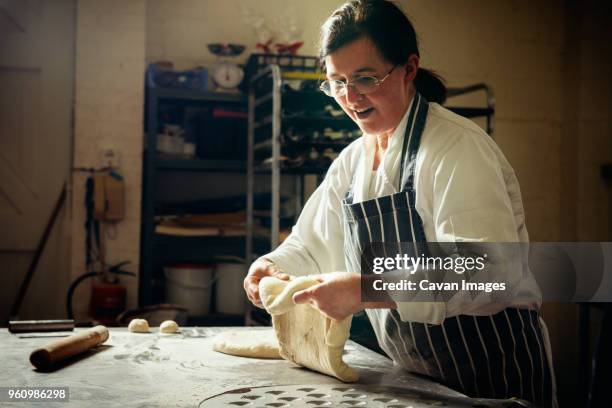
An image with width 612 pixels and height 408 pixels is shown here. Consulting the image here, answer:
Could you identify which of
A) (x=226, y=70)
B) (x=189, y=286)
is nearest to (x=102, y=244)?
(x=189, y=286)

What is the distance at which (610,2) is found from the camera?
15.3 ft

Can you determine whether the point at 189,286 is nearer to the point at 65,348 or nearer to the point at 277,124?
the point at 277,124

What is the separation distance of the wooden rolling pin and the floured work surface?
2cm

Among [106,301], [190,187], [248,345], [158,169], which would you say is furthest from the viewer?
[190,187]

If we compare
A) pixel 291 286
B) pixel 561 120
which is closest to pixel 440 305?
pixel 291 286

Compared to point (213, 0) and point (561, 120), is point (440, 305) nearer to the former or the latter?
point (213, 0)

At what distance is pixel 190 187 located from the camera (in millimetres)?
4262

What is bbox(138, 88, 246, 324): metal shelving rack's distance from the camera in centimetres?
384

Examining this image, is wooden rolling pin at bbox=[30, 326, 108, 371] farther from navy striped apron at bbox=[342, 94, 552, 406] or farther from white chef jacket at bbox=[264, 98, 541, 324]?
navy striped apron at bbox=[342, 94, 552, 406]

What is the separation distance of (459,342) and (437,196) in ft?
1.06

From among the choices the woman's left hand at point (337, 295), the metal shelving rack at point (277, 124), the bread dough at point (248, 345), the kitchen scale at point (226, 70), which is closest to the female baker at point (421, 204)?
the woman's left hand at point (337, 295)

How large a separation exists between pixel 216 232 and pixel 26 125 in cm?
131

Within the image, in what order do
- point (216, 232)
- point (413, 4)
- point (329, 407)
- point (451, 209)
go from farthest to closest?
point (413, 4), point (216, 232), point (451, 209), point (329, 407)

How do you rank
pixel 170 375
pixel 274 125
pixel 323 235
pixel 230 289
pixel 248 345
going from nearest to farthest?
pixel 170 375 → pixel 248 345 → pixel 323 235 → pixel 274 125 → pixel 230 289
